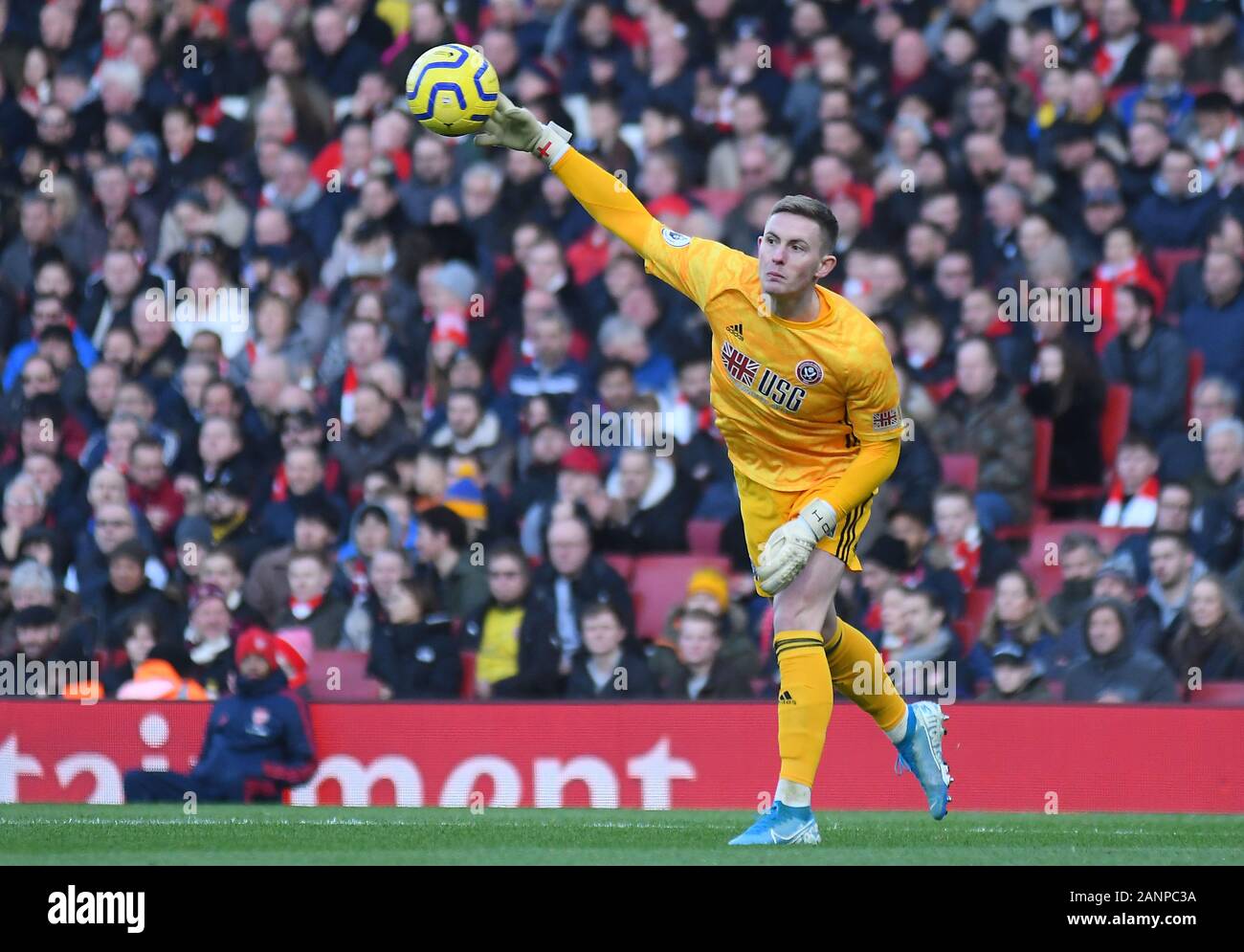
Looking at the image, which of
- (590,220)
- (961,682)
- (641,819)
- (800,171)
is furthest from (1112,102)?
(641,819)

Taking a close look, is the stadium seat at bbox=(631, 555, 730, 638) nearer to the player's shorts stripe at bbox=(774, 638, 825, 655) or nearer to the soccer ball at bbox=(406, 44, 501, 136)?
the player's shorts stripe at bbox=(774, 638, 825, 655)

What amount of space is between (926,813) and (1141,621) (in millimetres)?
1555

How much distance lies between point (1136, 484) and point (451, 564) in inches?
139

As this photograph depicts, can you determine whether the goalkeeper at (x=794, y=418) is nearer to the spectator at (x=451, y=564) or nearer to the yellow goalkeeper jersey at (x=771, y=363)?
the yellow goalkeeper jersey at (x=771, y=363)

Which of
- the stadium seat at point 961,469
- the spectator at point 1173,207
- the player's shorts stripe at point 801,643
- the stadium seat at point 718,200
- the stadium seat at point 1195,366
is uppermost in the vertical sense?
the stadium seat at point 718,200

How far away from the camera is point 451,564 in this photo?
10.9m

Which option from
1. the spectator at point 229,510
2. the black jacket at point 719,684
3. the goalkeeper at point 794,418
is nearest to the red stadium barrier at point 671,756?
the black jacket at point 719,684

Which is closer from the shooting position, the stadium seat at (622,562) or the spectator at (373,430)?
the stadium seat at (622,562)

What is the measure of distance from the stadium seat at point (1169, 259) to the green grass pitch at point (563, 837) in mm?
3437

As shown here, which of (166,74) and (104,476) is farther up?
(166,74)

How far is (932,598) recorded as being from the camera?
10.1m

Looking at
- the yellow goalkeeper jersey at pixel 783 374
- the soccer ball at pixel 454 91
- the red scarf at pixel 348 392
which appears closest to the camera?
the yellow goalkeeper jersey at pixel 783 374

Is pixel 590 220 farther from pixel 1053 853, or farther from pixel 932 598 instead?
pixel 1053 853

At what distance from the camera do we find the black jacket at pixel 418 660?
10.4m
